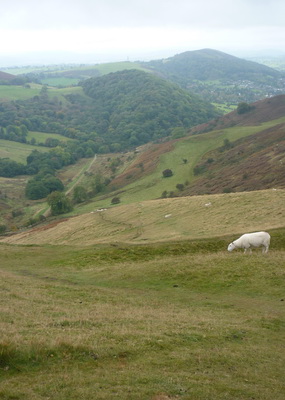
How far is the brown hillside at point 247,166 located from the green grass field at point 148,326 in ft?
135

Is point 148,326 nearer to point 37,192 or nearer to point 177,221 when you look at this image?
point 177,221

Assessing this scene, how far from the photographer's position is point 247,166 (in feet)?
295

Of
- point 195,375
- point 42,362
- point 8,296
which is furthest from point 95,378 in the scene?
point 8,296

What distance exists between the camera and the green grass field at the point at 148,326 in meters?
11.6

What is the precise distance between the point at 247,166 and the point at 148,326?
77724 millimetres

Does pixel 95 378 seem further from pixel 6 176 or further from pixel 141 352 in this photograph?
pixel 6 176

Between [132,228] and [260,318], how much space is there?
→ 31445 mm

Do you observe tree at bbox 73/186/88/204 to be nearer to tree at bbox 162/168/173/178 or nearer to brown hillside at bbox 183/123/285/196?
tree at bbox 162/168/173/178

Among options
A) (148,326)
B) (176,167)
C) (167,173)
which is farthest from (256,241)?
(176,167)

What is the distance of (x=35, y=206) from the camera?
118 m

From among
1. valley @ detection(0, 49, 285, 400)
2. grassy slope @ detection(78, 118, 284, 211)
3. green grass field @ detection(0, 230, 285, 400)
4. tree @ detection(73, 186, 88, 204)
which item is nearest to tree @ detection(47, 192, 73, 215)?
grassy slope @ detection(78, 118, 284, 211)

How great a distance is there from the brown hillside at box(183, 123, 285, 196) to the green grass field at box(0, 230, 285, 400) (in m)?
41.1

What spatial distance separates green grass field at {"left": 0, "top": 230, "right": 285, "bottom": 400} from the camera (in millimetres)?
11633

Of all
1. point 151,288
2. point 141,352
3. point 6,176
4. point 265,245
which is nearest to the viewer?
point 141,352
